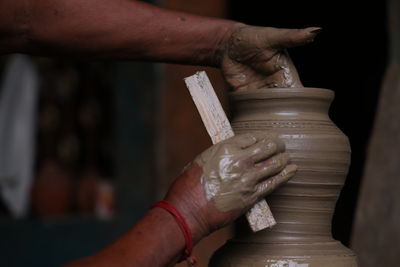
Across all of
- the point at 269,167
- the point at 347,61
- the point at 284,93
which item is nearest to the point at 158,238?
the point at 269,167

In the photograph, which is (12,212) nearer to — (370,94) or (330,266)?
(370,94)

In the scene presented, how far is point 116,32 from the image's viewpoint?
236 centimetres

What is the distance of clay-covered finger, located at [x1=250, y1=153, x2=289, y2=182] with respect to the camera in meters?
1.98

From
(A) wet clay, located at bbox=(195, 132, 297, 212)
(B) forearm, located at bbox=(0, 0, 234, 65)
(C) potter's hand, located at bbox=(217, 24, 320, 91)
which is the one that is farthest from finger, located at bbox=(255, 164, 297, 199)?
(B) forearm, located at bbox=(0, 0, 234, 65)

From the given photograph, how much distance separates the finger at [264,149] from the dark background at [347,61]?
2.44 m

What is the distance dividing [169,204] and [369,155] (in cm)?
150

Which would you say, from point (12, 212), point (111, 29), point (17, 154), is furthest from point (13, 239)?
point (111, 29)

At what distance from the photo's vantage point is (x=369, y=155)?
3227 mm

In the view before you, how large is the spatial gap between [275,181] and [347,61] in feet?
8.66

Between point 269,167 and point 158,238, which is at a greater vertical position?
point 269,167

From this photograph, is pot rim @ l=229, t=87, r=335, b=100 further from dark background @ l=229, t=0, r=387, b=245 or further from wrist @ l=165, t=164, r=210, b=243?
dark background @ l=229, t=0, r=387, b=245

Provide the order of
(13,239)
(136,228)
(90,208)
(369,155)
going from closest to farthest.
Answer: (136,228) → (369,155) → (13,239) → (90,208)

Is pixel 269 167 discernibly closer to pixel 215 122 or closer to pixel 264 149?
pixel 264 149

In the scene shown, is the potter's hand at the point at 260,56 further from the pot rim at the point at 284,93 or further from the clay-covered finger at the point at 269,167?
the clay-covered finger at the point at 269,167
